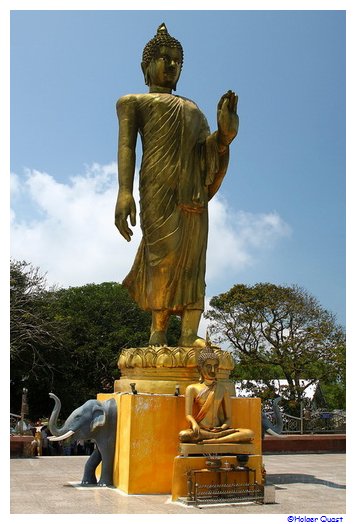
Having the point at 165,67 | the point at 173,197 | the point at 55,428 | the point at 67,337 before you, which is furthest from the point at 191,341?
the point at 67,337

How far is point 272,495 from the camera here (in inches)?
237

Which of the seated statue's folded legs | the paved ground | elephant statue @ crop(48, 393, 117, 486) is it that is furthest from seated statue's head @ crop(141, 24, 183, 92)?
the paved ground

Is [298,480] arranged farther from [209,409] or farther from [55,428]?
[55,428]

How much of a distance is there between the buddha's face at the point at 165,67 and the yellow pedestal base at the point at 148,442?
12.8ft

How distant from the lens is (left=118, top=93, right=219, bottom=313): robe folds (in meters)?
7.46

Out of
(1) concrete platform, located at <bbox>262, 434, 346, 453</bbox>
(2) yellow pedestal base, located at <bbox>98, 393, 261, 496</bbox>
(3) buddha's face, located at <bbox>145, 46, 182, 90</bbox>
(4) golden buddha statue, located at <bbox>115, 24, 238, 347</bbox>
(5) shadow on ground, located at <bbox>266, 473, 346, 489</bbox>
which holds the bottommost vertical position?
(1) concrete platform, located at <bbox>262, 434, 346, 453</bbox>

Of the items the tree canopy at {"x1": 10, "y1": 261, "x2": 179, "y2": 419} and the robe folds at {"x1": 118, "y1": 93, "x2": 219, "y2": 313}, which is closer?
the robe folds at {"x1": 118, "y1": 93, "x2": 219, "y2": 313}

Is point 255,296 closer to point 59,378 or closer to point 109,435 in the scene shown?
point 59,378

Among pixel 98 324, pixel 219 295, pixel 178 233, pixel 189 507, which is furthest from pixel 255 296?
pixel 189 507

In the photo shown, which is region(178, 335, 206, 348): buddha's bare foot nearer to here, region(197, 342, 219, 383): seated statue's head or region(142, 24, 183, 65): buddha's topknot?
region(197, 342, 219, 383): seated statue's head

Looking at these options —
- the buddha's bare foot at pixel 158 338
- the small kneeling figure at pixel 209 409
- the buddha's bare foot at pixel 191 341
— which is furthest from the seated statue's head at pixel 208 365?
the buddha's bare foot at pixel 158 338

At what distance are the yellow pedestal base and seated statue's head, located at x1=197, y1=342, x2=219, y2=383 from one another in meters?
0.42

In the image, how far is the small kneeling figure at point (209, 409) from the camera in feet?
20.6

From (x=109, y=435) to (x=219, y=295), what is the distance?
17222mm
